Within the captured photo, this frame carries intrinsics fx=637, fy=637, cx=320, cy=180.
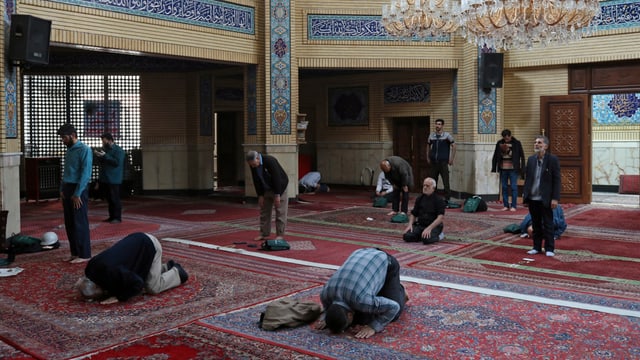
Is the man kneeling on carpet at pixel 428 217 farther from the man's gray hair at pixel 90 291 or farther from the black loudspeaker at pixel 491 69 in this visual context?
the black loudspeaker at pixel 491 69

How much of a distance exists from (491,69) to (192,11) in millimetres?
4629

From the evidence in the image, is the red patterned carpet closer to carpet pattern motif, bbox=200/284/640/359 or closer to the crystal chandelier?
carpet pattern motif, bbox=200/284/640/359

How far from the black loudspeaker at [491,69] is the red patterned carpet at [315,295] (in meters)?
3.07

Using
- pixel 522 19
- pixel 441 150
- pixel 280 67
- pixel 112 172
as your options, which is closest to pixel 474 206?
pixel 441 150

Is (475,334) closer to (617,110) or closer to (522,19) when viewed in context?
(522,19)

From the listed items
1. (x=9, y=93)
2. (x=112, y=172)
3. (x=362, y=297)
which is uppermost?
(x=9, y=93)

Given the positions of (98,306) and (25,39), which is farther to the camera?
(25,39)

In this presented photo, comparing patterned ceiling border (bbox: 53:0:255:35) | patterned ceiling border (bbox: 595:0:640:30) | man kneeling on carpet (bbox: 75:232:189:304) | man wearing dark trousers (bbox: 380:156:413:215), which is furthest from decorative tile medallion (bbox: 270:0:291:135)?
man kneeling on carpet (bbox: 75:232:189:304)

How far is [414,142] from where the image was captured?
40.0ft

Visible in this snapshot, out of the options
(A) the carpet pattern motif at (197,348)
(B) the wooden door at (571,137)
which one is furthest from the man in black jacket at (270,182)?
(B) the wooden door at (571,137)

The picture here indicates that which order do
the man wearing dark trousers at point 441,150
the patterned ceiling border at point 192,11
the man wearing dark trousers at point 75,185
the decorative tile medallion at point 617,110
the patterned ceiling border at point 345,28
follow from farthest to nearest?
the decorative tile medallion at point 617,110, the patterned ceiling border at point 345,28, the man wearing dark trousers at point 441,150, the patterned ceiling border at point 192,11, the man wearing dark trousers at point 75,185

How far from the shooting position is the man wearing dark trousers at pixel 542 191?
5.58 meters

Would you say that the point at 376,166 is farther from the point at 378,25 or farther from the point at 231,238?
the point at 231,238

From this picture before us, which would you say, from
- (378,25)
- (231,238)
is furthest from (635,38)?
(231,238)
